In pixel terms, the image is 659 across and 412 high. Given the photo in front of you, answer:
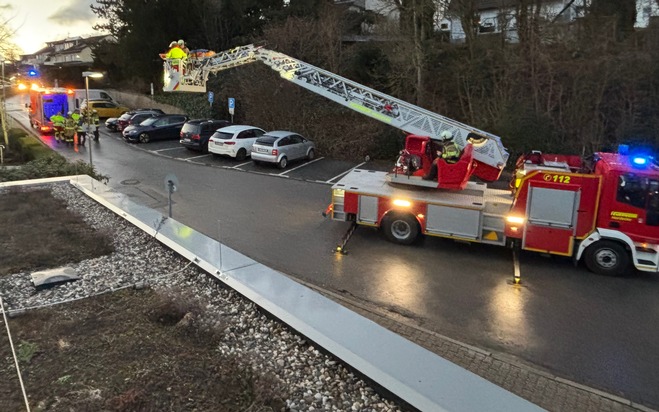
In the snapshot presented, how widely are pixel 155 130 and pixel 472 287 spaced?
23.2m

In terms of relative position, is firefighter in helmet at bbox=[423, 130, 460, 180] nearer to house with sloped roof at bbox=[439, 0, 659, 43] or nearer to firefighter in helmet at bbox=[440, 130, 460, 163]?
firefighter in helmet at bbox=[440, 130, 460, 163]

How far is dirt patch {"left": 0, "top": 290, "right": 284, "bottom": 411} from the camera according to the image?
4426mm

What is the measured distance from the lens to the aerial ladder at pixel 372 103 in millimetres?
12133

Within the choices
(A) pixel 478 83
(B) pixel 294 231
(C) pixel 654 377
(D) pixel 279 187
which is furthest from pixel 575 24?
(C) pixel 654 377

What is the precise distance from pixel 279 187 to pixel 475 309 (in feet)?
34.7

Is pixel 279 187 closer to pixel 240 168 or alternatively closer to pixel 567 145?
pixel 240 168

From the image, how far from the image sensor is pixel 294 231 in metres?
12.1

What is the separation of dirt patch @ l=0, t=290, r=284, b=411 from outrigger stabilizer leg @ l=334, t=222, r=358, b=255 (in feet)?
15.6

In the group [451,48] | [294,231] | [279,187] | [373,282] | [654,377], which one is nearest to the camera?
[654,377]

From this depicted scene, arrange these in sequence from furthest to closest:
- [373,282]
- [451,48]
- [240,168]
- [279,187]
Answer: [451,48]
[240,168]
[279,187]
[373,282]

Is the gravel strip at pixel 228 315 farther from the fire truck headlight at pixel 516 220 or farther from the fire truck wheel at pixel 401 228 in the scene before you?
the fire truck headlight at pixel 516 220

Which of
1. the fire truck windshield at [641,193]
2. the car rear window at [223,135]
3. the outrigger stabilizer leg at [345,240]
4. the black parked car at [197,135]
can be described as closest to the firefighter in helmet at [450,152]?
the outrigger stabilizer leg at [345,240]

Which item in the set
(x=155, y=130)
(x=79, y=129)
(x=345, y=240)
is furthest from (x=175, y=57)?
(x=345, y=240)

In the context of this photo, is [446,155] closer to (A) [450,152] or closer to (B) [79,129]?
(A) [450,152]
